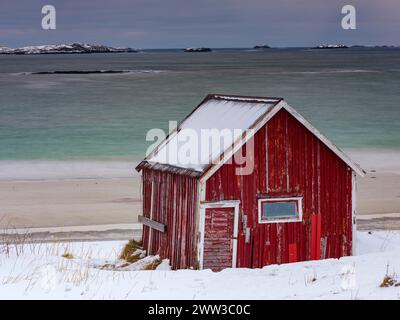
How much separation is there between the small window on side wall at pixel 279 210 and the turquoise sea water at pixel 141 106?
3170 cm

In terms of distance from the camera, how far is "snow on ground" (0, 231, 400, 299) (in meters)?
11.1

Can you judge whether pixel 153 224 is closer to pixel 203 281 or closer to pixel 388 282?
pixel 203 281

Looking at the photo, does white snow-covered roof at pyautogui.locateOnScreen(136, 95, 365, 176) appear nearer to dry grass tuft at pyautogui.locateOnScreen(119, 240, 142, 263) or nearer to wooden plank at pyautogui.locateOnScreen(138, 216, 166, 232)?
wooden plank at pyautogui.locateOnScreen(138, 216, 166, 232)

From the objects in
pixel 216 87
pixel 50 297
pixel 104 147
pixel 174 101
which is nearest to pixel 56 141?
pixel 104 147

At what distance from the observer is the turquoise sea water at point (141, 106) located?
185 ft

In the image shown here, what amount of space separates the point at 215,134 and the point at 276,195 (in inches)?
69.0

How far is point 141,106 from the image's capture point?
306 feet

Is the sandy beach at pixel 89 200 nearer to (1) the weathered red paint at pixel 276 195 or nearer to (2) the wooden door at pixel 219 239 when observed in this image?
(1) the weathered red paint at pixel 276 195

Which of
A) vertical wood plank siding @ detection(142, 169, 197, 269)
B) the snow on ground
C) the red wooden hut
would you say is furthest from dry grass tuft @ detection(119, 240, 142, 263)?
the snow on ground

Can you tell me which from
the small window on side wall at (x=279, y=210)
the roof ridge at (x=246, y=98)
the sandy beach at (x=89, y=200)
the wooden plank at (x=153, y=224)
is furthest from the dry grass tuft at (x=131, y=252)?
the sandy beach at (x=89, y=200)

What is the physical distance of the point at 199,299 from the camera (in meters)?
10.9

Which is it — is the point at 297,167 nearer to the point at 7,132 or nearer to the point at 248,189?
the point at 248,189

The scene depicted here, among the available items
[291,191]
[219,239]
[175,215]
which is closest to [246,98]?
[291,191]

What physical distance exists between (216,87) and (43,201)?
3629 inches
